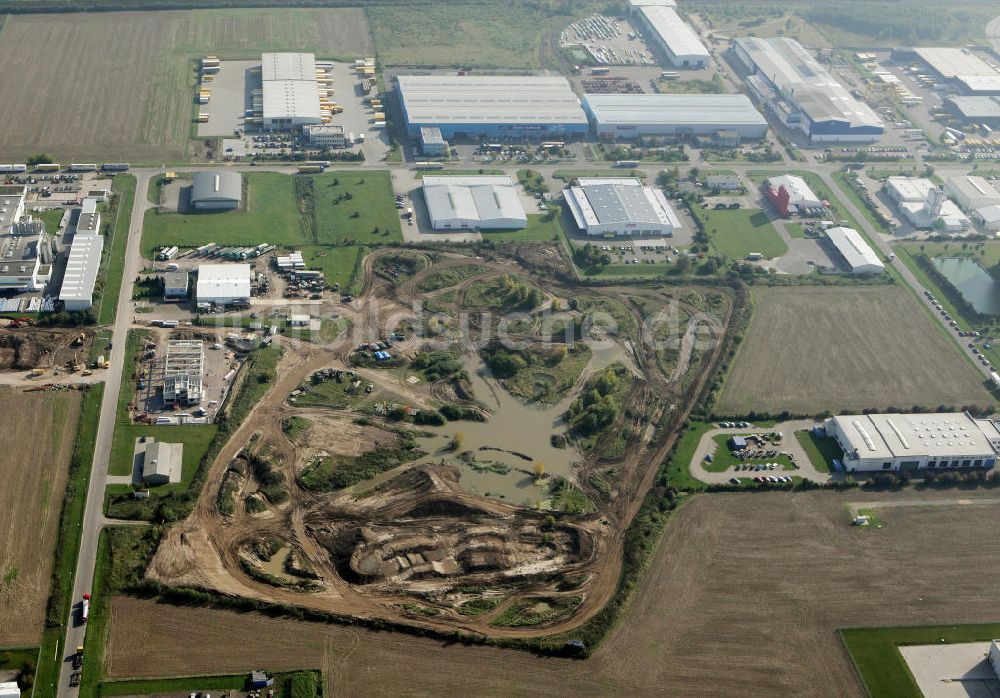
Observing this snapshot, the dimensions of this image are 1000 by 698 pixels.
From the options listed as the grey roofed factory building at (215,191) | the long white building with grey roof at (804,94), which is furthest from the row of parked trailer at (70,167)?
the long white building with grey roof at (804,94)

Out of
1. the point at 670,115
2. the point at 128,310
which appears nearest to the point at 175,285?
the point at 128,310

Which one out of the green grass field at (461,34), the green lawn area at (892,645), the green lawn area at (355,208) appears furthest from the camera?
the green grass field at (461,34)

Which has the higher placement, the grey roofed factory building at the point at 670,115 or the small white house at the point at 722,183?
the grey roofed factory building at the point at 670,115

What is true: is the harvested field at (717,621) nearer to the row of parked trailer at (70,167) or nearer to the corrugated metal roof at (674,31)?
the row of parked trailer at (70,167)

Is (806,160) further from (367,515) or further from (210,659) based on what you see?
(210,659)

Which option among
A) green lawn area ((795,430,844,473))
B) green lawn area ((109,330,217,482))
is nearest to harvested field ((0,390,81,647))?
green lawn area ((109,330,217,482))

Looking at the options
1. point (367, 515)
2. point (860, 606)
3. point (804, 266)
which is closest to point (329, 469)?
point (367, 515)

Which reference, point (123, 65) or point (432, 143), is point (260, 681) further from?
point (123, 65)

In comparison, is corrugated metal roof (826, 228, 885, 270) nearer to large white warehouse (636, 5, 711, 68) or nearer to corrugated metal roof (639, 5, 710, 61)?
large white warehouse (636, 5, 711, 68)
